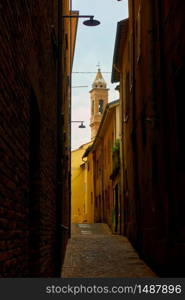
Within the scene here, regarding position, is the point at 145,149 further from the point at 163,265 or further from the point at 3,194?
the point at 3,194

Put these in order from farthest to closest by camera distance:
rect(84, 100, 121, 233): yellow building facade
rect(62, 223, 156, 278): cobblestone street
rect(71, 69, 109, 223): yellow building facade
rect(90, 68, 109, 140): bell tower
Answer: rect(90, 68, 109, 140): bell tower < rect(71, 69, 109, 223): yellow building facade < rect(84, 100, 121, 233): yellow building facade < rect(62, 223, 156, 278): cobblestone street

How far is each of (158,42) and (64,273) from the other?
542cm

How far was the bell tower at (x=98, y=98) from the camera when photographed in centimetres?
7588

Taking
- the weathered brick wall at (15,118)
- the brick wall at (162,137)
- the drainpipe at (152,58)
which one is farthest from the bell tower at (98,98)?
the weathered brick wall at (15,118)

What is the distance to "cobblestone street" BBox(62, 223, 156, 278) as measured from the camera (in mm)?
11688

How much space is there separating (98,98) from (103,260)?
6566 cm

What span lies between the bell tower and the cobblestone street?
55317mm

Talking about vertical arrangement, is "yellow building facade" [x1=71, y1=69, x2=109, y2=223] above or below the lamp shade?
below

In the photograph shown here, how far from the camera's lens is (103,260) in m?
14.4

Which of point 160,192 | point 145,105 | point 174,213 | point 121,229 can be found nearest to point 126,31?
point 145,105

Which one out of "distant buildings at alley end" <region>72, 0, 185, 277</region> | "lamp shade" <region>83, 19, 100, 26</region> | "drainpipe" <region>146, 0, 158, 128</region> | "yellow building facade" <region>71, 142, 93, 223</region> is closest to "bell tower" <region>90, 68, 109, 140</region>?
"yellow building facade" <region>71, 142, 93, 223</region>

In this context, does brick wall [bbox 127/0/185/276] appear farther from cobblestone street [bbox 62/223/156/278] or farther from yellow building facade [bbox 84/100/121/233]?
yellow building facade [bbox 84/100/121/233]

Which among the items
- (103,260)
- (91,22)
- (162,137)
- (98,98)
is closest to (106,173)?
(103,260)

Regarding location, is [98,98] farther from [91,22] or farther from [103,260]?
[103,260]
